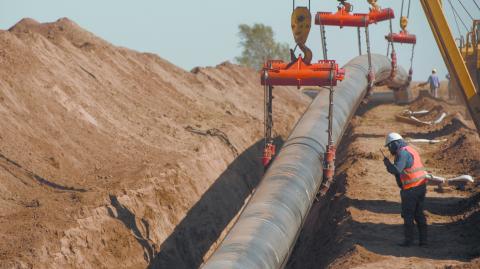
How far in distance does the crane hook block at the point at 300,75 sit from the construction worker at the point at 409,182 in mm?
2169

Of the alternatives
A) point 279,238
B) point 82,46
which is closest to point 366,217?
point 279,238

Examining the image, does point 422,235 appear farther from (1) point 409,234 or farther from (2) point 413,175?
(2) point 413,175

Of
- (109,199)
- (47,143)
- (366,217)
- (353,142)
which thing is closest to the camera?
(366,217)

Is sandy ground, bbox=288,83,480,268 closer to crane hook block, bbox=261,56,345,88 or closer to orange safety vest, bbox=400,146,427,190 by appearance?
orange safety vest, bbox=400,146,427,190

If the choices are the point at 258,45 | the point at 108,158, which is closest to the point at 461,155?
the point at 108,158

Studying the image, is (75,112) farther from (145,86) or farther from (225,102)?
(225,102)

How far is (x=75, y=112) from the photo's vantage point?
23703 millimetres

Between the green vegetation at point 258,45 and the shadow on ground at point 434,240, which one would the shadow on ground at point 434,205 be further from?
the green vegetation at point 258,45

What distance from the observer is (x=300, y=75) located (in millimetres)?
16188

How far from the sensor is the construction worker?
14.3 metres

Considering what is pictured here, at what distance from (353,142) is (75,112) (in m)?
8.53

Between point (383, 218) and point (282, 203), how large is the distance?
303 cm

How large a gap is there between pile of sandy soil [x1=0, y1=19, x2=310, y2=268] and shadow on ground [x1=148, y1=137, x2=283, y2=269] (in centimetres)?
4

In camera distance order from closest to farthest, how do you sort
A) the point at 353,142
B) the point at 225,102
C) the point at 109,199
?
the point at 109,199, the point at 353,142, the point at 225,102
